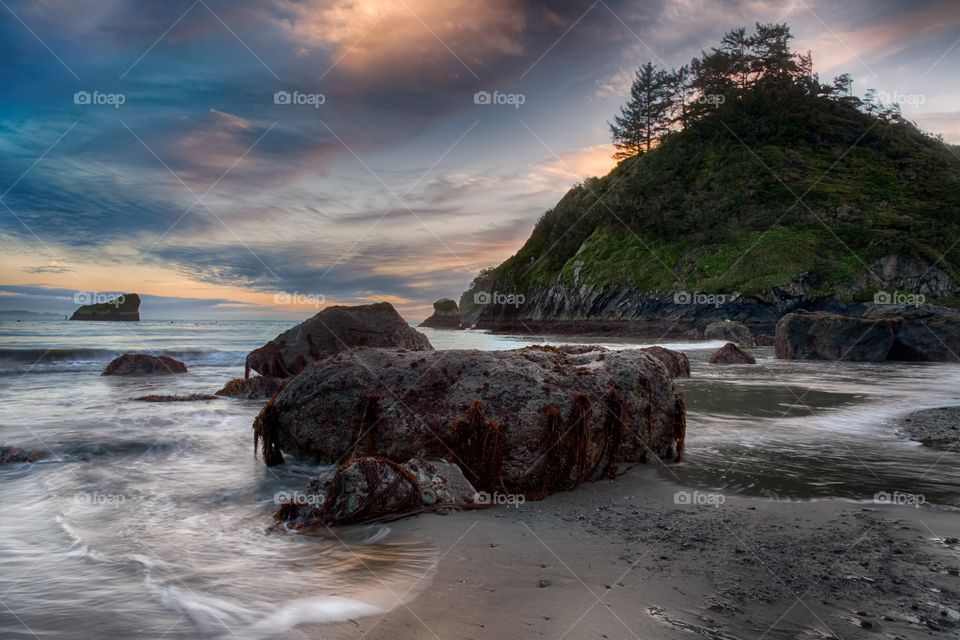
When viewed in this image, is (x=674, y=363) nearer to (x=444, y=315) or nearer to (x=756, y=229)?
(x=756, y=229)

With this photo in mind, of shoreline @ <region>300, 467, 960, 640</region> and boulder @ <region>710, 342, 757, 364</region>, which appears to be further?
boulder @ <region>710, 342, 757, 364</region>

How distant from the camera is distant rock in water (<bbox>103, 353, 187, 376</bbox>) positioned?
1470cm

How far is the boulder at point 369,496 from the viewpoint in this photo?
370cm

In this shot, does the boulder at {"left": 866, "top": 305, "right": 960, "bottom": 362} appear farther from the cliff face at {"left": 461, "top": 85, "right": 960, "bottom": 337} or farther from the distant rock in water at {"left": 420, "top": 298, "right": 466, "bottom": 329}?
the distant rock in water at {"left": 420, "top": 298, "right": 466, "bottom": 329}

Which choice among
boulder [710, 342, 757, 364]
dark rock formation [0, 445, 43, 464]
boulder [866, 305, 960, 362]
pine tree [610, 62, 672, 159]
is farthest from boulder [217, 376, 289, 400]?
pine tree [610, 62, 672, 159]

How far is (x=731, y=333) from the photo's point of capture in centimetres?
3070

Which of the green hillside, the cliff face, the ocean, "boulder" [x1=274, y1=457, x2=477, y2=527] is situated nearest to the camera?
the ocean

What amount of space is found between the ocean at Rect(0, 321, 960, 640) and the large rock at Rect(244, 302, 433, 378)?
2.38 m

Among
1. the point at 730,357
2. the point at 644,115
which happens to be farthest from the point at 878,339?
the point at 644,115

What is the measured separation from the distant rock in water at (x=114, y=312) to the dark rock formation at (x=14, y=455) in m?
85.8

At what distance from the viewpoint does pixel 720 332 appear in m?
31.6

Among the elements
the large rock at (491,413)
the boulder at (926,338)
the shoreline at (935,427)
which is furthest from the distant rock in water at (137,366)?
the boulder at (926,338)

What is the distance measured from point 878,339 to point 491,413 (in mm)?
20295

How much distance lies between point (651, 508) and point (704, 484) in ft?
2.90
